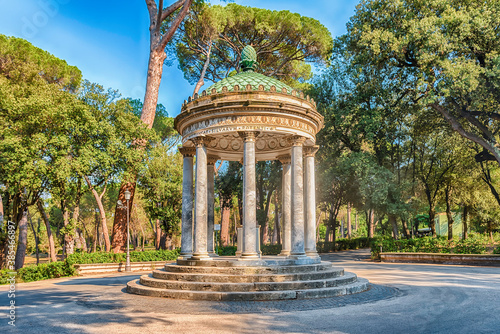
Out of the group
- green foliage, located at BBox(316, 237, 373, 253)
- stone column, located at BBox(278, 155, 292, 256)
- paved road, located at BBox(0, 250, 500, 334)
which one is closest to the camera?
paved road, located at BBox(0, 250, 500, 334)

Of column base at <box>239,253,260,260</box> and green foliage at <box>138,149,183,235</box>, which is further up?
green foliage at <box>138,149,183,235</box>

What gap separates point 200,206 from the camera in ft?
44.4

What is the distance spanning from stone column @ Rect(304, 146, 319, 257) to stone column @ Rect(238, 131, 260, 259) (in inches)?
108

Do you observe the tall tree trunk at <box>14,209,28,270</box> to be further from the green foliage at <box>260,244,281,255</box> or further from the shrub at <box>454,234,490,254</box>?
the shrub at <box>454,234,490,254</box>

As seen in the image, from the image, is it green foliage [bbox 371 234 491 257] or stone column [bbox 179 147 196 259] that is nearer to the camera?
stone column [bbox 179 147 196 259]

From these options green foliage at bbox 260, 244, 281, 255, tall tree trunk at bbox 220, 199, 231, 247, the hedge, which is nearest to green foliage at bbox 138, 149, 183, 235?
tall tree trunk at bbox 220, 199, 231, 247

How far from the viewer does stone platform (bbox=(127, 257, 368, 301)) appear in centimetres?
1073

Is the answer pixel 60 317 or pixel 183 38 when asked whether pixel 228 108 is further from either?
pixel 183 38

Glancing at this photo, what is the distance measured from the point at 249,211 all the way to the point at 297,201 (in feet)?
6.26

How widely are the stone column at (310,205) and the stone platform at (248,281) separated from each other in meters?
1.27

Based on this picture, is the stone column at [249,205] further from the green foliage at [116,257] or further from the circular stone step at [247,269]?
the green foliage at [116,257]

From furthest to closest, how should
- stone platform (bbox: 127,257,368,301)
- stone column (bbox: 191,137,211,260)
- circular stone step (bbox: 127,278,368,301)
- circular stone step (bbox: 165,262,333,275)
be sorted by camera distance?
stone column (bbox: 191,137,211,260), circular stone step (bbox: 165,262,333,275), stone platform (bbox: 127,257,368,301), circular stone step (bbox: 127,278,368,301)

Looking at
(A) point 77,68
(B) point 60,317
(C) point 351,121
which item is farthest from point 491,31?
(A) point 77,68

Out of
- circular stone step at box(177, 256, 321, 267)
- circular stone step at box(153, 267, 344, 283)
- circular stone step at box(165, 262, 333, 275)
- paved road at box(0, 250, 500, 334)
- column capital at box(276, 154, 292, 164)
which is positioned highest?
column capital at box(276, 154, 292, 164)
